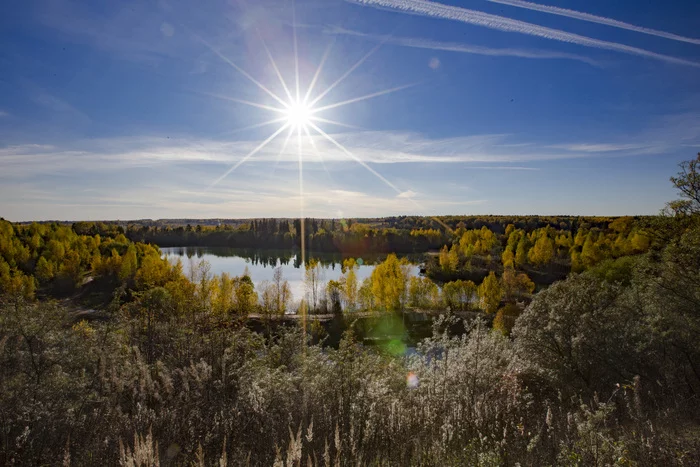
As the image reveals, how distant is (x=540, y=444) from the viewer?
5.41 metres

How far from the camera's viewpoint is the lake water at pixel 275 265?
8019cm

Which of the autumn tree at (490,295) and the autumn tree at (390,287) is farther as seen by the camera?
the autumn tree at (390,287)

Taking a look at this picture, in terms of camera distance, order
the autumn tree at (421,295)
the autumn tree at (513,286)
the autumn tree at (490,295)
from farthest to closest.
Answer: the autumn tree at (513,286)
the autumn tree at (421,295)
the autumn tree at (490,295)

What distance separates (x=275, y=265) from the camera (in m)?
103

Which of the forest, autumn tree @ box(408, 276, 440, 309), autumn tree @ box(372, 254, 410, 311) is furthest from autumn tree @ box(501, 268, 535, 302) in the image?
the forest

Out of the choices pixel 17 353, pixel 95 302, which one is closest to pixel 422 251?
pixel 95 302

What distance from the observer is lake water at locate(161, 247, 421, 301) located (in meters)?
80.2

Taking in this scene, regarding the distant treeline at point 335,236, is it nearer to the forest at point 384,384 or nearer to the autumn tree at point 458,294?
the autumn tree at point 458,294

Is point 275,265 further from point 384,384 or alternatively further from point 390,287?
point 384,384

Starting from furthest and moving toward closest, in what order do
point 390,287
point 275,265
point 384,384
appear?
point 275,265 < point 390,287 < point 384,384

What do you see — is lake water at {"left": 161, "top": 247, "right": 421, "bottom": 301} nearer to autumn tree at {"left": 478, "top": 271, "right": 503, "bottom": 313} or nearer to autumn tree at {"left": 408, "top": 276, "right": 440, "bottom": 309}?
autumn tree at {"left": 408, "top": 276, "right": 440, "bottom": 309}

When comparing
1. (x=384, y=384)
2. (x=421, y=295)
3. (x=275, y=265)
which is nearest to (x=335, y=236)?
(x=275, y=265)

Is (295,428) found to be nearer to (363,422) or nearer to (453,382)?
(363,422)

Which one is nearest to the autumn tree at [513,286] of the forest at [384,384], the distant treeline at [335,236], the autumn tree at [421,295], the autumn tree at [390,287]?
the autumn tree at [421,295]
